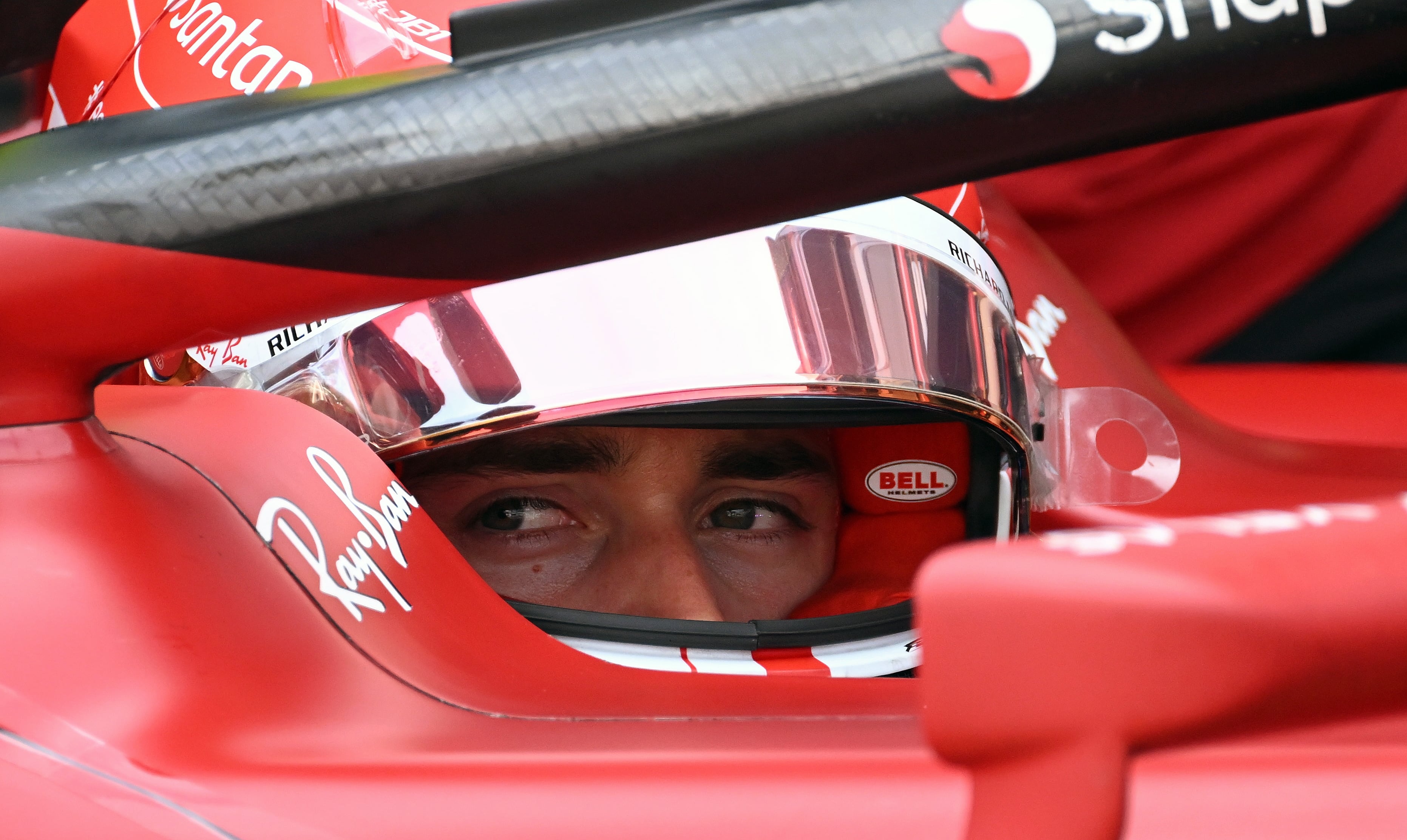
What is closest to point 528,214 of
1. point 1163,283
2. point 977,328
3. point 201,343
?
point 201,343

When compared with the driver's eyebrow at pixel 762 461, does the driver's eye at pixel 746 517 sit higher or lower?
lower

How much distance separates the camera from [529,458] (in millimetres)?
1111

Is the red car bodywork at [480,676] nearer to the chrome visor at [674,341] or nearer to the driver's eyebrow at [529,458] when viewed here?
the chrome visor at [674,341]

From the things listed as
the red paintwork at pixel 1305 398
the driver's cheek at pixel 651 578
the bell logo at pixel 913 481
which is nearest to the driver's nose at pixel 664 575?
the driver's cheek at pixel 651 578

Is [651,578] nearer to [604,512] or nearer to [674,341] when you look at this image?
[604,512]

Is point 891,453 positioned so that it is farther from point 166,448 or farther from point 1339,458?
point 166,448

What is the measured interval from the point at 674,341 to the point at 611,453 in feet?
0.57

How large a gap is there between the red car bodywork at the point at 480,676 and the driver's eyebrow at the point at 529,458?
1.32 feet

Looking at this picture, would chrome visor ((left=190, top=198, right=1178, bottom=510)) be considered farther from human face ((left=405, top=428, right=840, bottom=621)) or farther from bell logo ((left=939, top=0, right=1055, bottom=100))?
bell logo ((left=939, top=0, right=1055, bottom=100))

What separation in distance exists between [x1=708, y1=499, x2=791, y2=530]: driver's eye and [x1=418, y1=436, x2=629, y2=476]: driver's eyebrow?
18 centimetres

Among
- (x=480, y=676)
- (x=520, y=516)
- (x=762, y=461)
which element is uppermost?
(x=762, y=461)

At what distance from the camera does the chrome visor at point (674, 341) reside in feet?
3.13

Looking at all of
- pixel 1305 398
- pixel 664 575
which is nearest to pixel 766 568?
pixel 664 575

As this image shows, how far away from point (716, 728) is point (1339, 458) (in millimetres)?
1290
